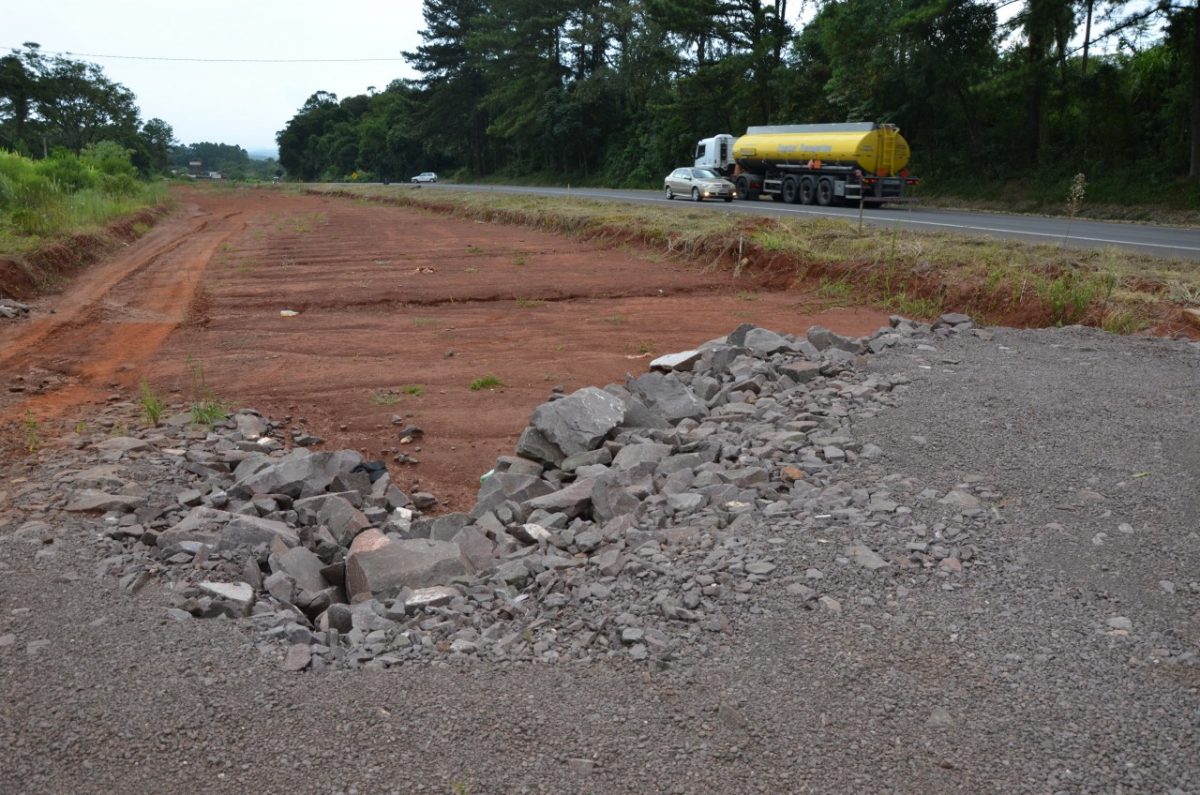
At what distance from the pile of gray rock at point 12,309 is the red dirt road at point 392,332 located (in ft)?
1.35

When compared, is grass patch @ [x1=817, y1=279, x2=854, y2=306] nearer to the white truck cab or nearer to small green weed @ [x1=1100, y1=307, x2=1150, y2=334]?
small green weed @ [x1=1100, y1=307, x2=1150, y2=334]

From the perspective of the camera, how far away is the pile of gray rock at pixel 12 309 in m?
12.9

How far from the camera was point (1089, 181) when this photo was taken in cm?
2867

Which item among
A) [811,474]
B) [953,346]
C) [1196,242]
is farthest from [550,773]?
[1196,242]

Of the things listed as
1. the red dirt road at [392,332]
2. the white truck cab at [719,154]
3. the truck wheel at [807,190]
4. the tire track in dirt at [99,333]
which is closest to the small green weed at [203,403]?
the red dirt road at [392,332]

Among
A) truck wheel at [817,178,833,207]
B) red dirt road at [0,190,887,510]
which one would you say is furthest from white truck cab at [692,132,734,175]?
red dirt road at [0,190,887,510]

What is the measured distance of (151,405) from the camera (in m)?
8.14

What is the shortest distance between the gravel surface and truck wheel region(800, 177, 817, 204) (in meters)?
27.1

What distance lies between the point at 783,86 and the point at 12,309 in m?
36.1

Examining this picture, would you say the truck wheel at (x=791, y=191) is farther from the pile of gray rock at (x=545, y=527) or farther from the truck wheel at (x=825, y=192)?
the pile of gray rock at (x=545, y=527)

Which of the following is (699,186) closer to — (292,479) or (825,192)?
(825,192)

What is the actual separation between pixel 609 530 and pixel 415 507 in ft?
6.62

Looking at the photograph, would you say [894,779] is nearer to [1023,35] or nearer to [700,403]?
[700,403]

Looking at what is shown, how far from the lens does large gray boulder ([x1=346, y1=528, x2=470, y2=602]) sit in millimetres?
5109
